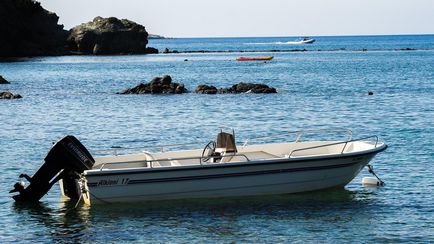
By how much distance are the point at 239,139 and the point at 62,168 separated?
49.0 feet

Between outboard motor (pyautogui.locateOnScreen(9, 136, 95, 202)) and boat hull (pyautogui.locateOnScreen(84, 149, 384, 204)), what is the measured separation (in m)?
0.69

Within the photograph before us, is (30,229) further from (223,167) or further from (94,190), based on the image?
(223,167)

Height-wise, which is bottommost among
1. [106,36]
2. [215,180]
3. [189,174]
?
[215,180]

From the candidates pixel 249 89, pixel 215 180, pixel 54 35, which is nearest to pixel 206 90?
pixel 249 89

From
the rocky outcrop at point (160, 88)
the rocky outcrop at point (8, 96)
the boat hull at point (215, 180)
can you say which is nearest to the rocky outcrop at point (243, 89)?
the rocky outcrop at point (160, 88)

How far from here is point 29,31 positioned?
149000mm

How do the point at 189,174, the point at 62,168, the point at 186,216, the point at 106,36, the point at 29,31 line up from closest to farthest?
the point at 186,216, the point at 189,174, the point at 62,168, the point at 29,31, the point at 106,36

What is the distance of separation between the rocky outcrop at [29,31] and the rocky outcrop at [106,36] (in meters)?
3.16

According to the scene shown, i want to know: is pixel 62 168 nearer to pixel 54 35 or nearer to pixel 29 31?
pixel 29 31

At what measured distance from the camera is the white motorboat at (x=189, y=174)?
2081cm

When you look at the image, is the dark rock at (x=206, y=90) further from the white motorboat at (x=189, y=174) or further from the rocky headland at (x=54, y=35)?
the rocky headland at (x=54, y=35)

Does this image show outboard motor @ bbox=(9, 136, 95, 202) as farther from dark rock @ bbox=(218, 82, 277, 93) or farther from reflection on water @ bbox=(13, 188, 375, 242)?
dark rock @ bbox=(218, 82, 277, 93)

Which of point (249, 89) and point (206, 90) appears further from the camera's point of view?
point (206, 90)

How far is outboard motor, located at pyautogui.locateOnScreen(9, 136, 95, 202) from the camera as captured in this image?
20859mm
